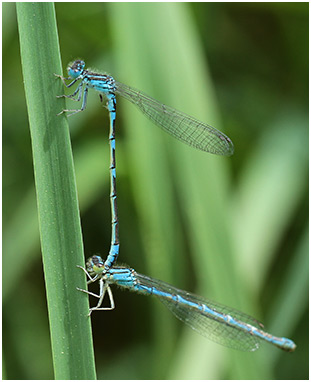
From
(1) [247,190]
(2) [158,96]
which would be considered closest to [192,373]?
(1) [247,190]

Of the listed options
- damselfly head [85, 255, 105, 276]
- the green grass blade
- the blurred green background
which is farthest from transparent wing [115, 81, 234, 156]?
the green grass blade

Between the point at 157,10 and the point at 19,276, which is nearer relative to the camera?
the point at 157,10

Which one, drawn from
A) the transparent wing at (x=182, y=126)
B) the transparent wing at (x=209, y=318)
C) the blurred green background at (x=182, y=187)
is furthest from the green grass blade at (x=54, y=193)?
the blurred green background at (x=182, y=187)

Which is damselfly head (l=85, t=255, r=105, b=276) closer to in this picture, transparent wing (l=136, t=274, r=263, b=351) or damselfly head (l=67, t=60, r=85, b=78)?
transparent wing (l=136, t=274, r=263, b=351)

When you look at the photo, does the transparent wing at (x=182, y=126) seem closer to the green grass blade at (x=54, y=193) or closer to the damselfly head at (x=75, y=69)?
the damselfly head at (x=75, y=69)

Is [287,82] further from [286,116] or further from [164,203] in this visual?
[164,203]
